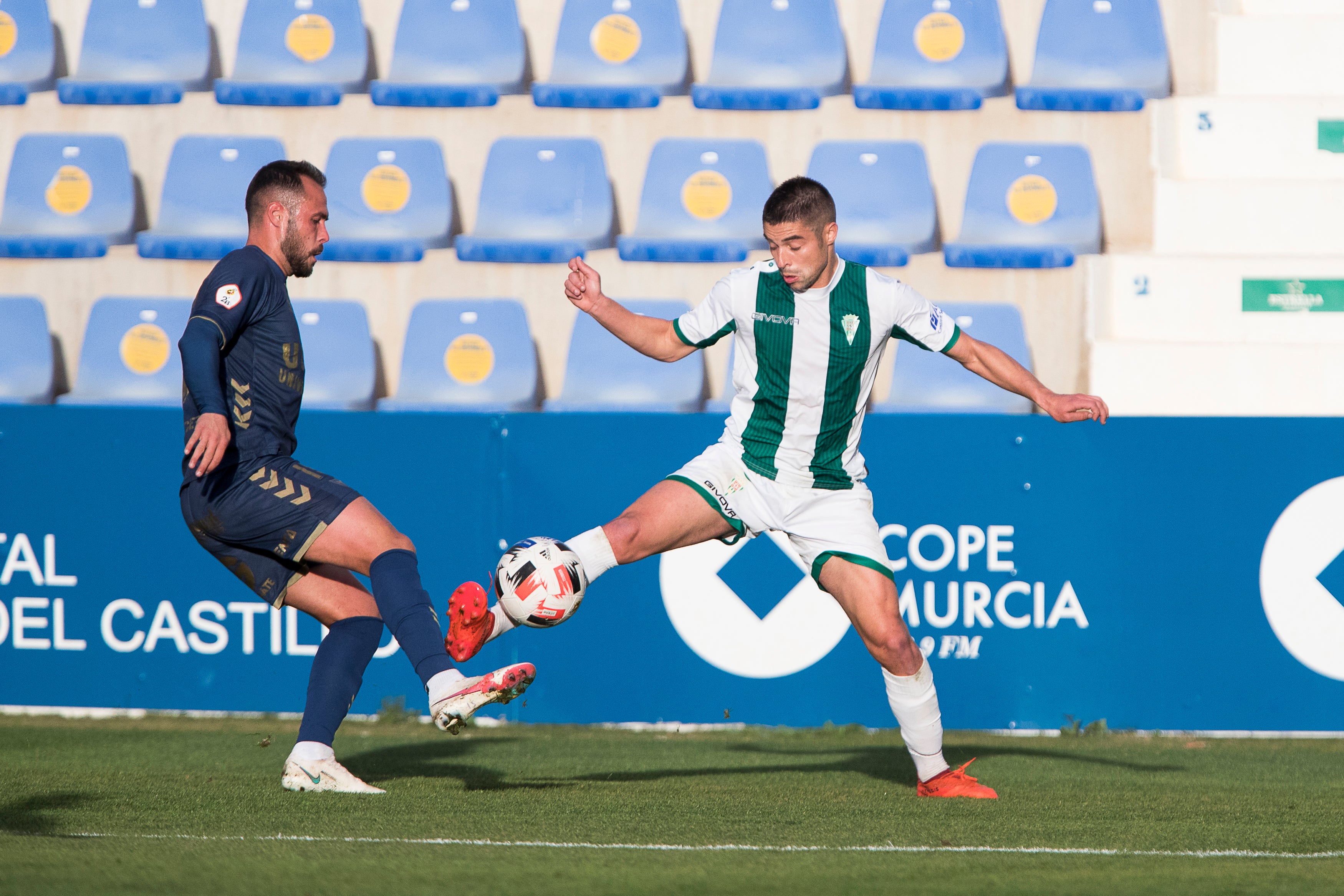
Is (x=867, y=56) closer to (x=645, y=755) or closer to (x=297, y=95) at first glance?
(x=297, y=95)

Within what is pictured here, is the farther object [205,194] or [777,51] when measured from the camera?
[777,51]

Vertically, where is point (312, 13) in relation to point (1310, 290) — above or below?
above

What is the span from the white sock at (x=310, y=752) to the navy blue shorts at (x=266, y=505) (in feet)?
1.49

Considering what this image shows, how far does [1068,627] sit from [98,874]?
12.9ft

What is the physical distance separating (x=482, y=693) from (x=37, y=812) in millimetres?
1502

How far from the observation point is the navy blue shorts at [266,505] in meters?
4.24

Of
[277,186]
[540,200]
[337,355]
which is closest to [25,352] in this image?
[337,355]

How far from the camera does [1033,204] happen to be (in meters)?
8.02

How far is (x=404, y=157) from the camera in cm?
843

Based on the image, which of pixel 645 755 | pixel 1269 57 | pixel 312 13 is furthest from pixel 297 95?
pixel 1269 57

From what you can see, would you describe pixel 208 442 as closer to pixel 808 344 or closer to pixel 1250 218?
pixel 808 344

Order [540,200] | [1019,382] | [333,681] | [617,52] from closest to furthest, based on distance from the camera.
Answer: [333,681] → [1019,382] → [540,200] → [617,52]

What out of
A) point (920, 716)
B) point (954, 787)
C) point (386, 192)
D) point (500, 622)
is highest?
point (386, 192)

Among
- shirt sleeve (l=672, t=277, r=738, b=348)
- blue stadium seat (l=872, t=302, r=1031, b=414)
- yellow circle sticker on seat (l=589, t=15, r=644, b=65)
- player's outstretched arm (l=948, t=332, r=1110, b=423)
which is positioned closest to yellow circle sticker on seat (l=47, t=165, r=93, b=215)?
yellow circle sticker on seat (l=589, t=15, r=644, b=65)
